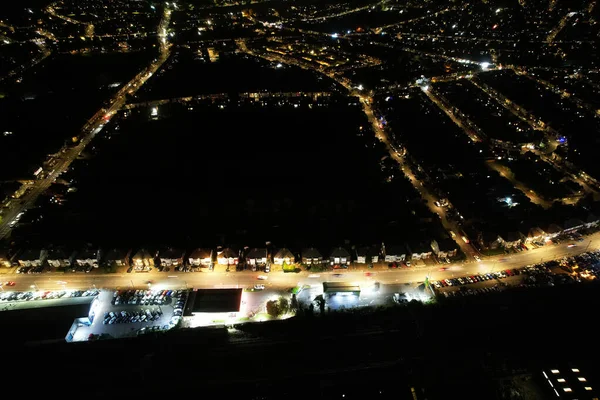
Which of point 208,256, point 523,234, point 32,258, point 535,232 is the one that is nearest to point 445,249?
point 523,234

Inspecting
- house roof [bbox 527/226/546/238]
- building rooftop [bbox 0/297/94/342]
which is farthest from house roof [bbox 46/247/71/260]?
house roof [bbox 527/226/546/238]

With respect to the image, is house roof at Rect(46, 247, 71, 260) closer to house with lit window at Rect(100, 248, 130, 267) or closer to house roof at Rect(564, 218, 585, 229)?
house with lit window at Rect(100, 248, 130, 267)

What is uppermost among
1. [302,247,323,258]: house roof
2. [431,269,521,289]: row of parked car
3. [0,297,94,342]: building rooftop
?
[302,247,323,258]: house roof

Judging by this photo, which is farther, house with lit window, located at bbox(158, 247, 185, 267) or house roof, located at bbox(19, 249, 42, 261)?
house with lit window, located at bbox(158, 247, 185, 267)

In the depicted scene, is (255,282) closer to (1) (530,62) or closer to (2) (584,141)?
(2) (584,141)

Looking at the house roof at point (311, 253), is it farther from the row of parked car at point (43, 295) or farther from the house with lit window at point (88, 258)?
the house with lit window at point (88, 258)

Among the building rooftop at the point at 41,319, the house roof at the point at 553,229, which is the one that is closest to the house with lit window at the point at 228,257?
the building rooftop at the point at 41,319

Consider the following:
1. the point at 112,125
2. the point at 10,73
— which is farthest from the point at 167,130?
the point at 10,73

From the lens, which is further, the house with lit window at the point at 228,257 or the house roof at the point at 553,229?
the house roof at the point at 553,229

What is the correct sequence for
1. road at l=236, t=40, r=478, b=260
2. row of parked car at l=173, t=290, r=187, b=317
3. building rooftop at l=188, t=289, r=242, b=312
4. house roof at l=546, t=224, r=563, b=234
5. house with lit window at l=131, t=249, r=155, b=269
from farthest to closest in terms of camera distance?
road at l=236, t=40, r=478, b=260 → house roof at l=546, t=224, r=563, b=234 → house with lit window at l=131, t=249, r=155, b=269 → row of parked car at l=173, t=290, r=187, b=317 → building rooftop at l=188, t=289, r=242, b=312
